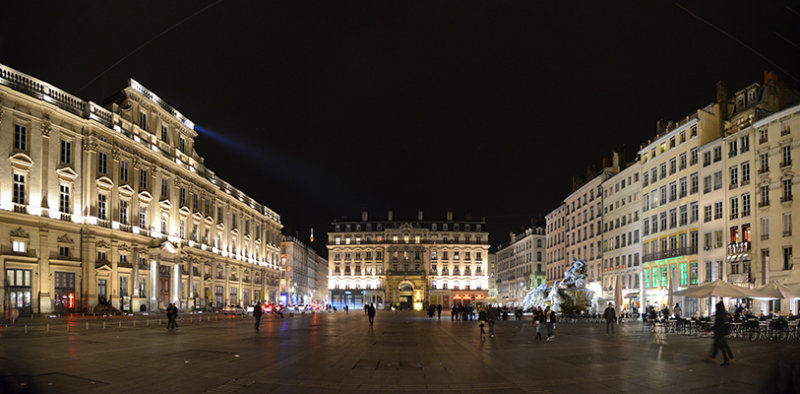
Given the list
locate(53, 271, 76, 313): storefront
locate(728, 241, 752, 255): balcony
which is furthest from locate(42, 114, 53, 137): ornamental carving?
locate(728, 241, 752, 255): balcony

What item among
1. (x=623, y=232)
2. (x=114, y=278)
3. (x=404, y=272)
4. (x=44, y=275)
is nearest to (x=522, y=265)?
(x=404, y=272)

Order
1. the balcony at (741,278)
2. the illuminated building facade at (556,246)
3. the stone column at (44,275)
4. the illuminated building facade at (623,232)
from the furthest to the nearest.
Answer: the illuminated building facade at (556,246), the illuminated building facade at (623,232), the balcony at (741,278), the stone column at (44,275)

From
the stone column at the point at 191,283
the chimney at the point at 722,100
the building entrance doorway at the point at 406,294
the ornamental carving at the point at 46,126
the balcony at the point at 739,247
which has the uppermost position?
the chimney at the point at 722,100

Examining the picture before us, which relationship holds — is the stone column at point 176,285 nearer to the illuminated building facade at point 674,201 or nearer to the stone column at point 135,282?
the stone column at point 135,282

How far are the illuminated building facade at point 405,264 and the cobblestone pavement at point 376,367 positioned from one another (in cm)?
10930

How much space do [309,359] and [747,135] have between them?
147 feet

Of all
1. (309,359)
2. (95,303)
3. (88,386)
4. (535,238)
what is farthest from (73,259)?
(535,238)

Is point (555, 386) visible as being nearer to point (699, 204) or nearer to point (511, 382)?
point (511, 382)

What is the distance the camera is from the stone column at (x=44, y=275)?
4288cm

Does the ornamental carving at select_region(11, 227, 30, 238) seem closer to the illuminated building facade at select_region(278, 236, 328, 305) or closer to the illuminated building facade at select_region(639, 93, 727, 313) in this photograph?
the illuminated building facade at select_region(639, 93, 727, 313)

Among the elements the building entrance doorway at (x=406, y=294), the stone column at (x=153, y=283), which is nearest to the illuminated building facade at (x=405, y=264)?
the building entrance doorway at (x=406, y=294)

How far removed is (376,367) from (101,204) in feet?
137

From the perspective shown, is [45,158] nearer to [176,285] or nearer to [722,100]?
[176,285]

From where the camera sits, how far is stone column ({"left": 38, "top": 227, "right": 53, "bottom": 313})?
4288 centimetres
